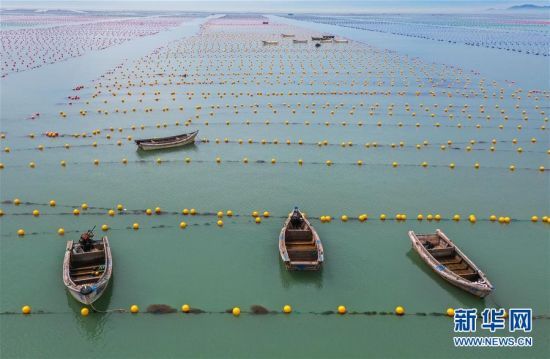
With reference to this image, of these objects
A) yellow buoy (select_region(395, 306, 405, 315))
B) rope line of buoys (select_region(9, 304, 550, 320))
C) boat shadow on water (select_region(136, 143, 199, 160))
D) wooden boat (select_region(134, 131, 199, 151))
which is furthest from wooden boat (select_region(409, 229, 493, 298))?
wooden boat (select_region(134, 131, 199, 151))

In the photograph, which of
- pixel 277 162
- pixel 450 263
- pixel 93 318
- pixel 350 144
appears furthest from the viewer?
pixel 350 144

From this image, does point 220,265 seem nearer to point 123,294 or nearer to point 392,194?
point 123,294

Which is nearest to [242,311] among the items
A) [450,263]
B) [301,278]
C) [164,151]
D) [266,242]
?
[301,278]

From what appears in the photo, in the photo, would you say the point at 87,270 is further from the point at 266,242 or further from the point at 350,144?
the point at 350,144

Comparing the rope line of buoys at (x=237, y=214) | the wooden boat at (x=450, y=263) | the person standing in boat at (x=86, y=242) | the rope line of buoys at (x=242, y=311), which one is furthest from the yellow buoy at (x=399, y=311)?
the person standing in boat at (x=86, y=242)

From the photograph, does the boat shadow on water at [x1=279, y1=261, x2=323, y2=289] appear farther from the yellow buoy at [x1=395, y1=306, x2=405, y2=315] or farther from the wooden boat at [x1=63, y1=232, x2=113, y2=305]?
the wooden boat at [x1=63, y1=232, x2=113, y2=305]

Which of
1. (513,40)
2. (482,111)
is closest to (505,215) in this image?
(482,111)
